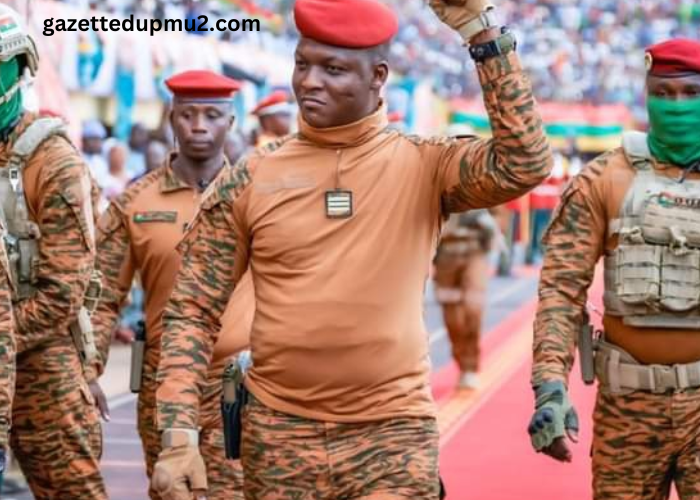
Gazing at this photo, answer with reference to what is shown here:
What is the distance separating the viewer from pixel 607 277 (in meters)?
6.89

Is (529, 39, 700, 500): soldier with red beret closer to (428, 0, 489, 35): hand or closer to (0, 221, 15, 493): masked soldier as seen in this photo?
(428, 0, 489, 35): hand

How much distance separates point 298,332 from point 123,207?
3.04 metres

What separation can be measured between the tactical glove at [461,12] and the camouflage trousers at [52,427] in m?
2.85

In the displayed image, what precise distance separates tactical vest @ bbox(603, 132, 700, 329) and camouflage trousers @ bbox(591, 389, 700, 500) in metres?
0.30

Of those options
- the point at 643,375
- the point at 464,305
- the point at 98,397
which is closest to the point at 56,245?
the point at 98,397

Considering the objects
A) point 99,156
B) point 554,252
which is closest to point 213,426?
point 554,252

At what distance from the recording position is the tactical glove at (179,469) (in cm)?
520

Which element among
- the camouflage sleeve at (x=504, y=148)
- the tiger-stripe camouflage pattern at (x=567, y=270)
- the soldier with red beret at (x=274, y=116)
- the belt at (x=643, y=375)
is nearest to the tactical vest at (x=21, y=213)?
the tiger-stripe camouflage pattern at (x=567, y=270)

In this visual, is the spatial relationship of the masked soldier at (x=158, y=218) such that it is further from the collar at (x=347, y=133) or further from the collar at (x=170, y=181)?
the collar at (x=347, y=133)

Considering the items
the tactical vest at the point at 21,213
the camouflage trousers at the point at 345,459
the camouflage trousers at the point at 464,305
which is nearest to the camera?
the camouflage trousers at the point at 345,459

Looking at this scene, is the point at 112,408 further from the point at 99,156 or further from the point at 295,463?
the point at 295,463

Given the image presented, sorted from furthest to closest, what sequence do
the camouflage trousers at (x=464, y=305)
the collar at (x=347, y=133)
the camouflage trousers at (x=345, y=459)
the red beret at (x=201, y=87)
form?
1. the camouflage trousers at (x=464, y=305)
2. the red beret at (x=201, y=87)
3. the collar at (x=347, y=133)
4. the camouflage trousers at (x=345, y=459)

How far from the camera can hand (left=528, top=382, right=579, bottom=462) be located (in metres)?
6.07

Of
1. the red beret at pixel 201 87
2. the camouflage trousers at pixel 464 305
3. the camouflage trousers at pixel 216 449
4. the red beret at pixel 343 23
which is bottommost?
the camouflage trousers at pixel 464 305
